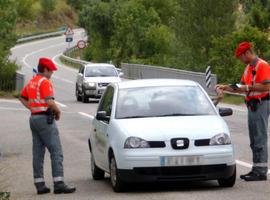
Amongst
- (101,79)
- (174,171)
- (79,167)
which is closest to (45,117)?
(174,171)

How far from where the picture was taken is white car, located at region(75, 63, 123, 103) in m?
40.9

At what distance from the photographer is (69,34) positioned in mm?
78562

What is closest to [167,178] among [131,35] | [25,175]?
[25,175]

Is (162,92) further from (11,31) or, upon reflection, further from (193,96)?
(11,31)

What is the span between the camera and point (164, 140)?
11891mm

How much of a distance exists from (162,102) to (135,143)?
48.1 inches

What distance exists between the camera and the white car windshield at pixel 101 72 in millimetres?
42031

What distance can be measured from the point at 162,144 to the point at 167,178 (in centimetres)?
42

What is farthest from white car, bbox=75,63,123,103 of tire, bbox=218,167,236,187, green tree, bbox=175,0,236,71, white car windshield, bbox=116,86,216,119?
tire, bbox=218,167,236,187

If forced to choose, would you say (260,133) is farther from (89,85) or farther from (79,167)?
(89,85)

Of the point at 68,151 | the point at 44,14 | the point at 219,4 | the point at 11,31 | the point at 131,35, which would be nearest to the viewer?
the point at 68,151

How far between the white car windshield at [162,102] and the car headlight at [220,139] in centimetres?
83

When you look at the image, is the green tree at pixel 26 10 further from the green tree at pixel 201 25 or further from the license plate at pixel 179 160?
the license plate at pixel 179 160

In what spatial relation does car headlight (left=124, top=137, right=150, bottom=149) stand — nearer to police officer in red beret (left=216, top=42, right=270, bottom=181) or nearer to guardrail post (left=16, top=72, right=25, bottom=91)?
police officer in red beret (left=216, top=42, right=270, bottom=181)
